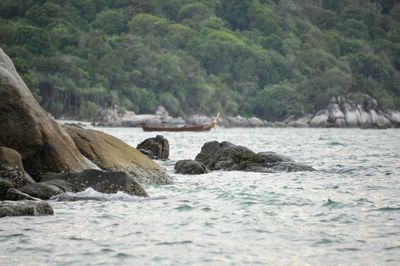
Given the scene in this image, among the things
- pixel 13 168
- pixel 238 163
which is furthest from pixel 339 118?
pixel 13 168

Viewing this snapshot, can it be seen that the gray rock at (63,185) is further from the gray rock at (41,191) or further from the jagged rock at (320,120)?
the jagged rock at (320,120)

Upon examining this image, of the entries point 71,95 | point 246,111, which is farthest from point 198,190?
point 246,111

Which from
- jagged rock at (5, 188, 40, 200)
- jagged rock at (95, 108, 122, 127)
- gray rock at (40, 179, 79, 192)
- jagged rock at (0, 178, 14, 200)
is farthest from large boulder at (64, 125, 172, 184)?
jagged rock at (95, 108, 122, 127)

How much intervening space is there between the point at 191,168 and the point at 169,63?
121m

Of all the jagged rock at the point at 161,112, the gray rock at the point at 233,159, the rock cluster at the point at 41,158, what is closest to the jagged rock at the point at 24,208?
the rock cluster at the point at 41,158

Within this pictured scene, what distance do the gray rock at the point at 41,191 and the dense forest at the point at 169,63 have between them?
9053 centimetres

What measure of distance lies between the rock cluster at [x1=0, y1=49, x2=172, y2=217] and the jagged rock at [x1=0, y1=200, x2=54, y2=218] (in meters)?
0.91

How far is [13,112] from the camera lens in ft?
57.3

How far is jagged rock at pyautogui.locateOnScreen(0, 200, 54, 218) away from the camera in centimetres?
1341

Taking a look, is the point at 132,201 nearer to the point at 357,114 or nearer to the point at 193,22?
the point at 357,114

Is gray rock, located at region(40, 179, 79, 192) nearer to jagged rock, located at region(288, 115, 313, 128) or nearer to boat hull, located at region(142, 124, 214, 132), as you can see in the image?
boat hull, located at region(142, 124, 214, 132)

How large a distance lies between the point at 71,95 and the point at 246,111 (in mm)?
45115

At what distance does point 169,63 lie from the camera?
474 ft

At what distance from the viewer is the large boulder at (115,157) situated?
19.6m
